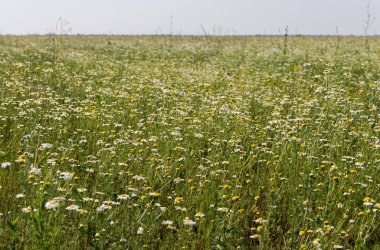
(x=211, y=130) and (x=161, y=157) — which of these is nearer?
(x=161, y=157)

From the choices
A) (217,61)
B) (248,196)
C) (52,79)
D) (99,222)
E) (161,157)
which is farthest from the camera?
(217,61)

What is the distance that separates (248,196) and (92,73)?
791 cm

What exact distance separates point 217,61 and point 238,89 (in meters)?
7.45

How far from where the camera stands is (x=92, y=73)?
37.8 feet

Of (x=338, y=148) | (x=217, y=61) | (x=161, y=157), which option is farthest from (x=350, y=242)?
(x=217, y=61)

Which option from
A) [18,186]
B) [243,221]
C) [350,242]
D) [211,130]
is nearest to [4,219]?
[18,186]

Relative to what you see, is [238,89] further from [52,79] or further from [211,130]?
[52,79]

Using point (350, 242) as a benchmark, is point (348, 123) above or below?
above

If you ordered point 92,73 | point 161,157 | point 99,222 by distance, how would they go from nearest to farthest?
point 99,222 < point 161,157 < point 92,73

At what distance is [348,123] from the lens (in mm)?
6590

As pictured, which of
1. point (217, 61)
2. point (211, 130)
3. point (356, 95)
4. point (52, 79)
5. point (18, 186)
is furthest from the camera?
point (217, 61)

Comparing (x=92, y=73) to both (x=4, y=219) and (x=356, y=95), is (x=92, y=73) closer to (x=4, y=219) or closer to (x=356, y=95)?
(x=356, y=95)

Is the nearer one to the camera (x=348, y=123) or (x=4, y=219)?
(x=4, y=219)

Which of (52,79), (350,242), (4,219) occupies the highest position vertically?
(52,79)
